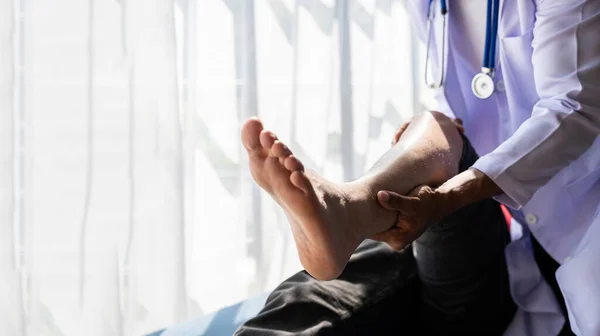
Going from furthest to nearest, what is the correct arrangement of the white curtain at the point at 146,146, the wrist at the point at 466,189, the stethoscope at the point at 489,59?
1. the stethoscope at the point at 489,59
2. the white curtain at the point at 146,146
3. the wrist at the point at 466,189

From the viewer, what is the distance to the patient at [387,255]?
0.65 meters

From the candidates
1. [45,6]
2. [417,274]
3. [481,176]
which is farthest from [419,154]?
[45,6]

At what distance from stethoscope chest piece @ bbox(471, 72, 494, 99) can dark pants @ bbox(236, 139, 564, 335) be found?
0.49 feet

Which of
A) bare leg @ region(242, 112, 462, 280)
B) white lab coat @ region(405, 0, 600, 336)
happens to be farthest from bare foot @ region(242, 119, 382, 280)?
white lab coat @ region(405, 0, 600, 336)

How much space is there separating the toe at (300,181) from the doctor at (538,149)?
0.12 metres

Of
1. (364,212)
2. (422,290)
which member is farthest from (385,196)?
(422,290)

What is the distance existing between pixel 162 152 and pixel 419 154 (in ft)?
1.57

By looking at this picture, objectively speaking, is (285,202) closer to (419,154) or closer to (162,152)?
(419,154)

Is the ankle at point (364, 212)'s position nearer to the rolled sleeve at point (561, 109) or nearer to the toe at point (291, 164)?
the toe at point (291, 164)

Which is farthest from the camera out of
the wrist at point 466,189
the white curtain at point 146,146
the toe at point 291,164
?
the white curtain at point 146,146

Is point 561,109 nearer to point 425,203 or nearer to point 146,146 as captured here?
point 425,203

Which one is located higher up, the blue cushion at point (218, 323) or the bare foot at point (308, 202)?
the bare foot at point (308, 202)

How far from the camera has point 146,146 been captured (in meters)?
1.05

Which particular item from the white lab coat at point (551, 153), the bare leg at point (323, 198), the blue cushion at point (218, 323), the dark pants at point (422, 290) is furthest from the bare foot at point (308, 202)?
the blue cushion at point (218, 323)
